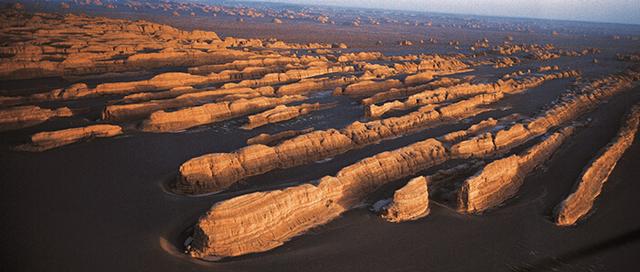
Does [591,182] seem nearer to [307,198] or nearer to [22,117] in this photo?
[307,198]

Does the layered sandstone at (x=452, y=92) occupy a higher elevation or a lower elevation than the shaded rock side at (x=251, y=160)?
higher

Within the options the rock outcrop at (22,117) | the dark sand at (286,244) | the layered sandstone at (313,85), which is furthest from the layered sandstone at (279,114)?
the rock outcrop at (22,117)

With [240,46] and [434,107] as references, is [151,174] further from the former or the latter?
A: [240,46]

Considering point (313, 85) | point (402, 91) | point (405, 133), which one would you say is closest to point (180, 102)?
point (313, 85)

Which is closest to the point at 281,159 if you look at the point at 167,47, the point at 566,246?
the point at 566,246

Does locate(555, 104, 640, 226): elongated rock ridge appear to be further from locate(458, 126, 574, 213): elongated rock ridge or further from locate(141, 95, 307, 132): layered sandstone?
locate(141, 95, 307, 132): layered sandstone

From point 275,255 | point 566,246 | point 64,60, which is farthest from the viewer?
point 64,60

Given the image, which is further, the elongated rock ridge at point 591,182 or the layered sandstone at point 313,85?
the layered sandstone at point 313,85

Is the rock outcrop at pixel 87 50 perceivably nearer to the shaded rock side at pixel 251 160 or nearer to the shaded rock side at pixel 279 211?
the shaded rock side at pixel 251 160
